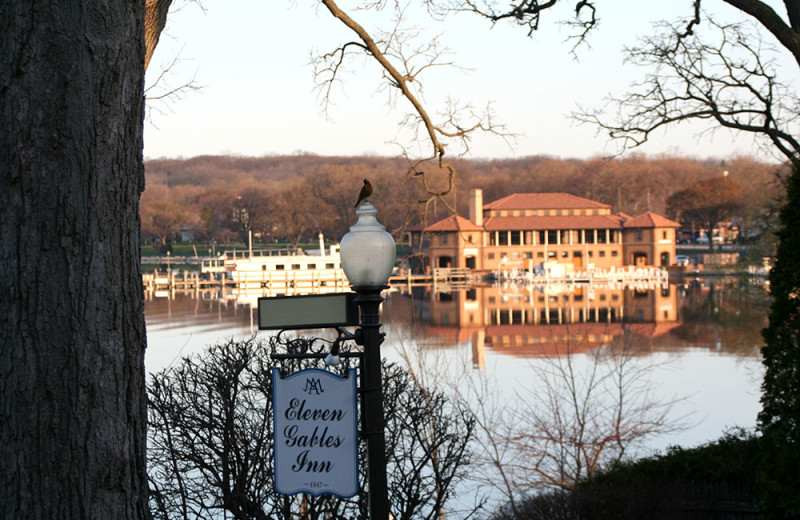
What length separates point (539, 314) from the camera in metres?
39.3

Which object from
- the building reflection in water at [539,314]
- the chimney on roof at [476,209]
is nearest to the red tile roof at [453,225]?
the chimney on roof at [476,209]

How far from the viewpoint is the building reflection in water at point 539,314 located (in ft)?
92.4

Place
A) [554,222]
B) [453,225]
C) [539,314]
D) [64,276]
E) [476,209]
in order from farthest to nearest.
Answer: [554,222] → [476,209] → [453,225] → [539,314] → [64,276]

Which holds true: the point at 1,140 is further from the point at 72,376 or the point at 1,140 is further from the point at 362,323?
the point at 362,323

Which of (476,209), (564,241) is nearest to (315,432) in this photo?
(476,209)

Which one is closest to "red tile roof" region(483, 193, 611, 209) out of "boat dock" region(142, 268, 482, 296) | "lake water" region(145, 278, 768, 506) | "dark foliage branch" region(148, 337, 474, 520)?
"boat dock" region(142, 268, 482, 296)

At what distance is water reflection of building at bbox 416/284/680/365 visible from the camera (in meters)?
28.5

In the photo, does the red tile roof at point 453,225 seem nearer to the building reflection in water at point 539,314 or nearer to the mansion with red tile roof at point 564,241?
the mansion with red tile roof at point 564,241

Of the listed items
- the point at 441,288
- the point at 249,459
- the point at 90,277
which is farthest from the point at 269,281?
the point at 90,277

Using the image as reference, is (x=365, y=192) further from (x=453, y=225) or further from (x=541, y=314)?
(x=453, y=225)

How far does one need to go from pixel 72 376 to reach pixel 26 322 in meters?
0.18

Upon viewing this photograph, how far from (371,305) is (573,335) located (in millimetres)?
24056

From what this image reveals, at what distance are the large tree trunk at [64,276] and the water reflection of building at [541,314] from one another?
19.8 meters

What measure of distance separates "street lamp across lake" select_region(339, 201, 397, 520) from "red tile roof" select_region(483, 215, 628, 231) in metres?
63.8
